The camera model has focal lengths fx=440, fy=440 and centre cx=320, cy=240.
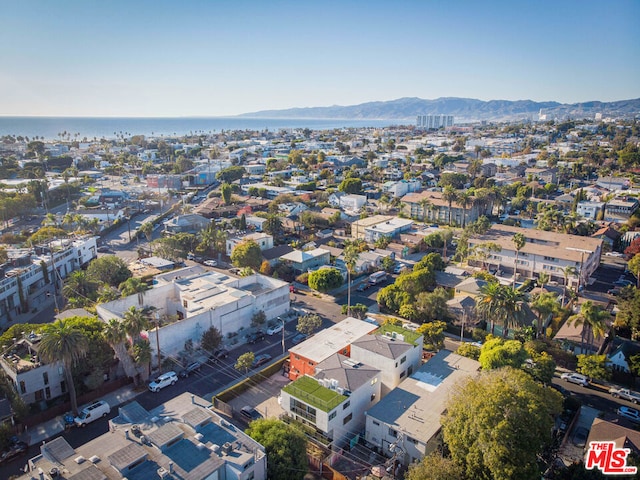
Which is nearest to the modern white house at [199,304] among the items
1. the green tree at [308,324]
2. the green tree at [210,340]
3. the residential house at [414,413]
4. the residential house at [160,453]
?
the green tree at [210,340]

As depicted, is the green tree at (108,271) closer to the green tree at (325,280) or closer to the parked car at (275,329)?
the parked car at (275,329)

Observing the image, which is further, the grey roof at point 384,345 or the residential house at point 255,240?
the residential house at point 255,240

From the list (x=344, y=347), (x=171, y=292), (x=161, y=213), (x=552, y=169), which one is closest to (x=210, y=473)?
(x=344, y=347)

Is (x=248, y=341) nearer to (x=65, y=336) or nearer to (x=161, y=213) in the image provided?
(x=65, y=336)

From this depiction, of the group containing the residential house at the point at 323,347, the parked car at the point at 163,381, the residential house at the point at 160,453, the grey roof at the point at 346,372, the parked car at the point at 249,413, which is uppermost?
the residential house at the point at 160,453

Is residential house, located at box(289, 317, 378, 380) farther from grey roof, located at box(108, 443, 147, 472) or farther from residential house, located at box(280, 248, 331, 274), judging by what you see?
residential house, located at box(280, 248, 331, 274)

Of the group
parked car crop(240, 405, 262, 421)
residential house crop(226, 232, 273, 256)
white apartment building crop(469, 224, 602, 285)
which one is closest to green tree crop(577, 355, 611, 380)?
white apartment building crop(469, 224, 602, 285)
